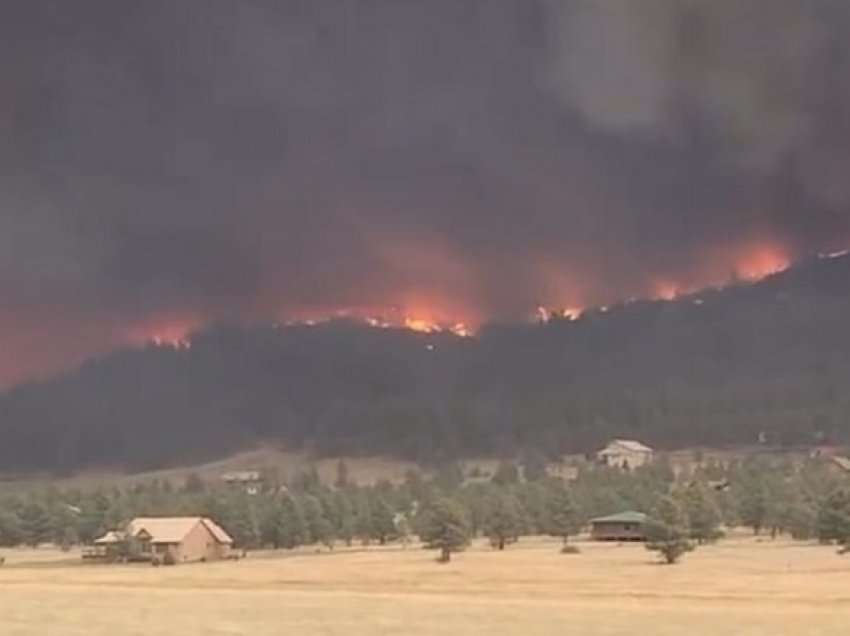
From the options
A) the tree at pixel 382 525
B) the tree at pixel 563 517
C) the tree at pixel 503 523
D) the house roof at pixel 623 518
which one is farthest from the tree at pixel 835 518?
the tree at pixel 382 525

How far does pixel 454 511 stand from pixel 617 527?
21.2m

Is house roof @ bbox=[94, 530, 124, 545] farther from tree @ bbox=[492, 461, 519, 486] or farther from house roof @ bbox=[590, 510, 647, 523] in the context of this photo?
tree @ bbox=[492, 461, 519, 486]

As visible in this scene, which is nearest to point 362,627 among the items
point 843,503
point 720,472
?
point 843,503

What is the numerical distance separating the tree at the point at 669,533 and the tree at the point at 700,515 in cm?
635

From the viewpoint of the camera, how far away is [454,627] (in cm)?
3011

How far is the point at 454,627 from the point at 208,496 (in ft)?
287

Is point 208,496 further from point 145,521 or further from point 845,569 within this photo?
point 845,569

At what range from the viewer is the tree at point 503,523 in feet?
308

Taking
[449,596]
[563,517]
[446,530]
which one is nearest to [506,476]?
[563,517]

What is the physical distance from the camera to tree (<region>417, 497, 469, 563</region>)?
78375mm

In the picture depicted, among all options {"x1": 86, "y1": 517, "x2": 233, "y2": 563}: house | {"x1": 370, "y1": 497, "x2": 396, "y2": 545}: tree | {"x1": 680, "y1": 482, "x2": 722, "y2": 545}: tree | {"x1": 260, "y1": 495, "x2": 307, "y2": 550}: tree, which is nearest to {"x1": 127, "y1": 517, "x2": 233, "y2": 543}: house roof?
{"x1": 86, "y1": 517, "x2": 233, "y2": 563}: house

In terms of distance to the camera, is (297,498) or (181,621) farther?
(297,498)

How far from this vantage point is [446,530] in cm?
7850

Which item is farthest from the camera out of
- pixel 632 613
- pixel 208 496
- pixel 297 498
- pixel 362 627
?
pixel 208 496
